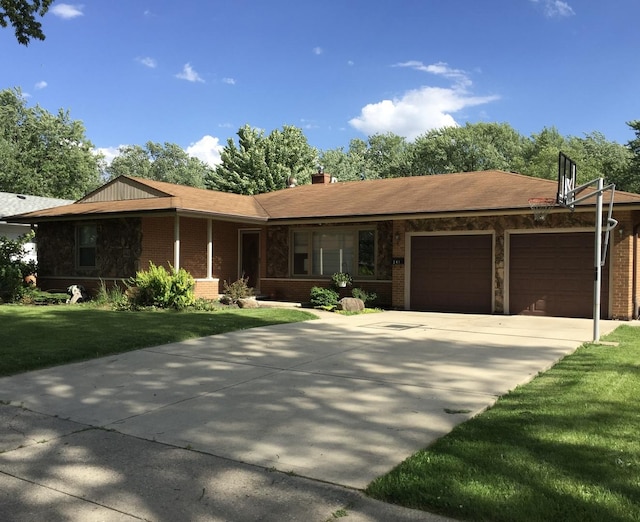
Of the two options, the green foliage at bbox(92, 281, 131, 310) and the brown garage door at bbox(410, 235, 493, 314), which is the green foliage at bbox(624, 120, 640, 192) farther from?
the green foliage at bbox(92, 281, 131, 310)

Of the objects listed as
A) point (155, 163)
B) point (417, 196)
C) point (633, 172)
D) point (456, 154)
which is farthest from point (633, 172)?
point (155, 163)

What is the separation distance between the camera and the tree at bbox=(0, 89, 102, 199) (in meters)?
43.2

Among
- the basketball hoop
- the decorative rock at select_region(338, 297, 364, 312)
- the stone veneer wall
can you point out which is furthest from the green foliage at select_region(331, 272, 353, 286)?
the stone veneer wall

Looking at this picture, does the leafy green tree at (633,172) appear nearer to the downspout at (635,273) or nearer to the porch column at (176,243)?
the downspout at (635,273)

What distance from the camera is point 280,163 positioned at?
40.7 metres

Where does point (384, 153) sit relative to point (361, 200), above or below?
above

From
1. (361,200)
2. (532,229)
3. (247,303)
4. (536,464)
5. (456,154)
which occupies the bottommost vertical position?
(536,464)

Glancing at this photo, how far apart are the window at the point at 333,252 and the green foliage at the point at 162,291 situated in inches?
169

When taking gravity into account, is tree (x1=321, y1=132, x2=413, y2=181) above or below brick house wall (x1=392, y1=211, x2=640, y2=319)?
above

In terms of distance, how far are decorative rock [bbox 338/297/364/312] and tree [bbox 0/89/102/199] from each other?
117ft

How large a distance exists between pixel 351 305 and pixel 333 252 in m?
2.84

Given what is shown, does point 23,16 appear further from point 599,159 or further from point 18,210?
point 599,159

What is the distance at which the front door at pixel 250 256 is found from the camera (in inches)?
768

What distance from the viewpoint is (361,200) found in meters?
18.2
